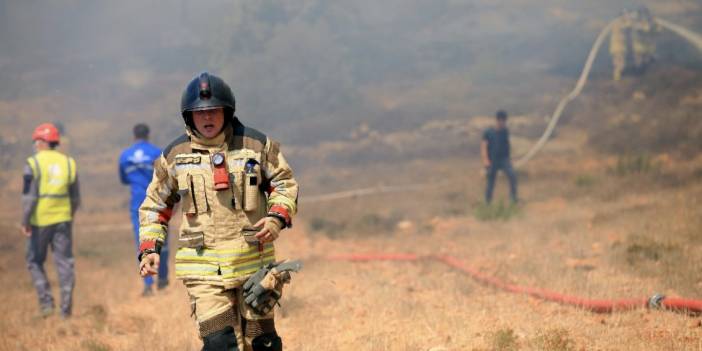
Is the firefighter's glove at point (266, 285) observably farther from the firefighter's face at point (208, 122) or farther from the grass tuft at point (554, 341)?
the grass tuft at point (554, 341)

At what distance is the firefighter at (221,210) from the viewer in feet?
11.8

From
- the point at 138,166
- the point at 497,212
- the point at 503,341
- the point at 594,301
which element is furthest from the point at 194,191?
the point at 497,212

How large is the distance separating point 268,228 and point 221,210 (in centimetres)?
30

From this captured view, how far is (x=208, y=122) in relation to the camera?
3.67 meters

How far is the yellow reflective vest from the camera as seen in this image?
7.34m

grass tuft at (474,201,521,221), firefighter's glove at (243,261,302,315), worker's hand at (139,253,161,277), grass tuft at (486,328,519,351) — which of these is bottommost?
grass tuft at (474,201,521,221)

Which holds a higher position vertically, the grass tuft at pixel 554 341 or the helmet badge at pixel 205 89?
the helmet badge at pixel 205 89

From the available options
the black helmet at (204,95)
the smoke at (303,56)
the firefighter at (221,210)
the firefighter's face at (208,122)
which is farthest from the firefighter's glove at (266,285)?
the smoke at (303,56)

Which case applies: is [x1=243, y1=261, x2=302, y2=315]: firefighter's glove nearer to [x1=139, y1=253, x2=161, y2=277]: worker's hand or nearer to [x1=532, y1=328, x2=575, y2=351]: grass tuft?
[x1=139, y1=253, x2=161, y2=277]: worker's hand

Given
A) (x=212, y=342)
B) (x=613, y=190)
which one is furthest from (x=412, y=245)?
(x=212, y=342)

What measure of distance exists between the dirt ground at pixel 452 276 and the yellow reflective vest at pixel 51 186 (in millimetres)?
1117

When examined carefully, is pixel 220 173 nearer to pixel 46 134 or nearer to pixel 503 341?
pixel 503 341

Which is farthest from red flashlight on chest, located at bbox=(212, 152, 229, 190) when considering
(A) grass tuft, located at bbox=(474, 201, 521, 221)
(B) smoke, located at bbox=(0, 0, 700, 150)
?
(B) smoke, located at bbox=(0, 0, 700, 150)

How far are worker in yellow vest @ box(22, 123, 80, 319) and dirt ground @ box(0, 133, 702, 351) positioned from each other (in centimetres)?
49
